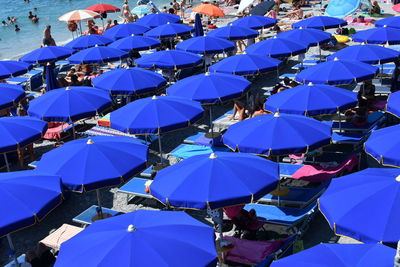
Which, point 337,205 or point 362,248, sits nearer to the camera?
point 362,248

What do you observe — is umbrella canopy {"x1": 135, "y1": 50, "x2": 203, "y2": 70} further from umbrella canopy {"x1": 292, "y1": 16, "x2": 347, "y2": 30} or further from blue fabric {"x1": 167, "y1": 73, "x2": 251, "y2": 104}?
umbrella canopy {"x1": 292, "y1": 16, "x2": 347, "y2": 30}

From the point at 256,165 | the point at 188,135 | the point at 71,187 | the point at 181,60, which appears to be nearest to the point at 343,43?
the point at 181,60

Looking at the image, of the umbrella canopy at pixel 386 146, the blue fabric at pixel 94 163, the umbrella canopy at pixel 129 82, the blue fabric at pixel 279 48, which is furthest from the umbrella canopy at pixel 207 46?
the umbrella canopy at pixel 386 146

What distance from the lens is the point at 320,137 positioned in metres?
8.41

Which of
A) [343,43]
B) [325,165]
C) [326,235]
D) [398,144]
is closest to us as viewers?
[398,144]

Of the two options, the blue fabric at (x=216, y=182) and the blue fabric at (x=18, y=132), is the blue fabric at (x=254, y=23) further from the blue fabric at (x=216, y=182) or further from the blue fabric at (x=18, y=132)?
the blue fabric at (x=216, y=182)

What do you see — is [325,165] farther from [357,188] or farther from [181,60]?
[181,60]

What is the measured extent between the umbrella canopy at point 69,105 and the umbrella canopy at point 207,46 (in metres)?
5.30

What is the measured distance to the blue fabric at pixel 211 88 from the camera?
426 inches

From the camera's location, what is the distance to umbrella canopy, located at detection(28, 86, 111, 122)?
10766mm

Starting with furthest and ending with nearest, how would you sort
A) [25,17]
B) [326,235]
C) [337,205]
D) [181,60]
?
[25,17], [181,60], [326,235], [337,205]

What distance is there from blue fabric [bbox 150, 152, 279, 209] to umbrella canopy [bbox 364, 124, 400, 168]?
1.69 meters

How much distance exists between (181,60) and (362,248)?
411 inches

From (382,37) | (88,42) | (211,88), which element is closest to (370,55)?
(382,37)
